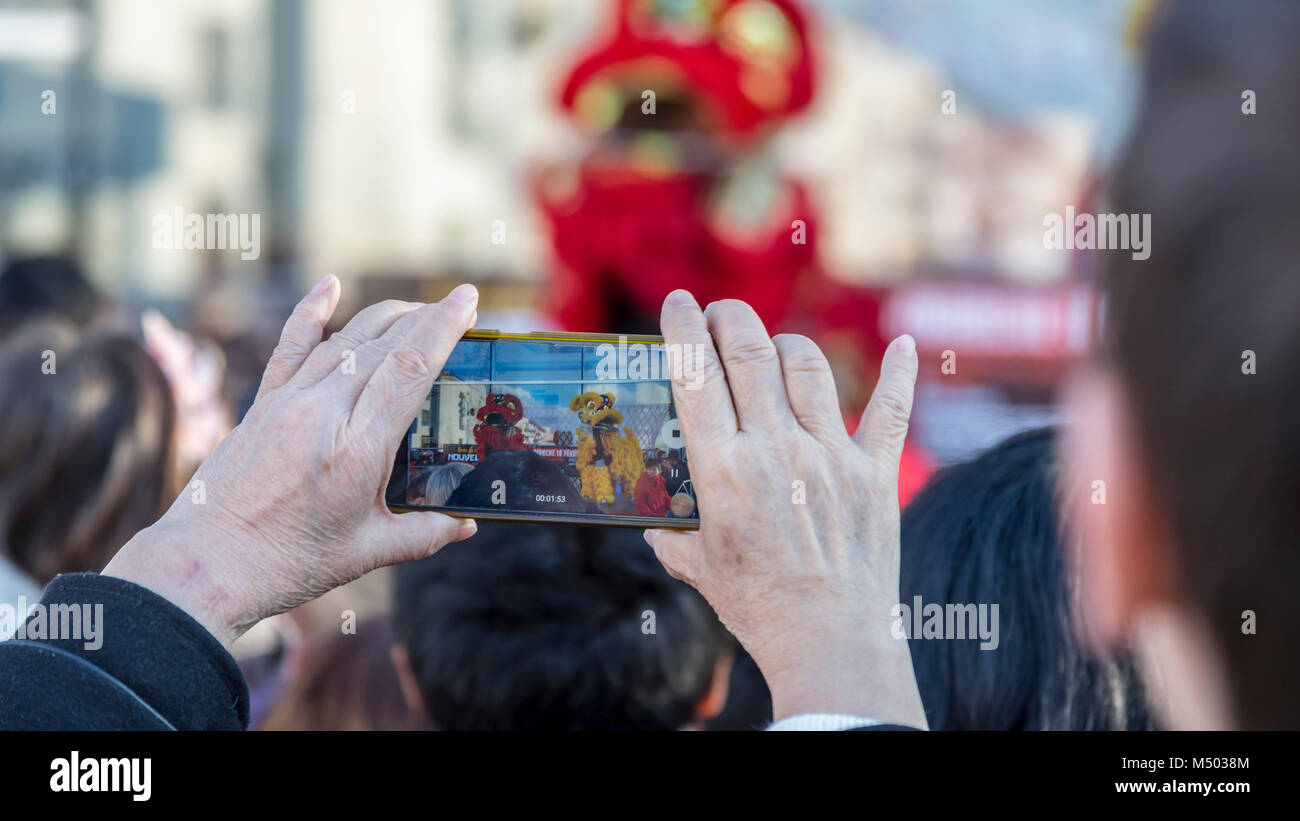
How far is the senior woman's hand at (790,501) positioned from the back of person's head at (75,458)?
103cm

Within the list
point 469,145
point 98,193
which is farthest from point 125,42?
point 469,145

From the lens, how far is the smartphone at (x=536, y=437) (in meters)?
0.92

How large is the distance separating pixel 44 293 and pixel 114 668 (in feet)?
7.06

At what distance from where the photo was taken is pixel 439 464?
0.93 metres

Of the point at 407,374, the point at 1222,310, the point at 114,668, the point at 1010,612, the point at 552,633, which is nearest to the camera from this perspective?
the point at 1222,310

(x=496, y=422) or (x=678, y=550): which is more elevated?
(x=496, y=422)

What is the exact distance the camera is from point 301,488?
84 centimetres

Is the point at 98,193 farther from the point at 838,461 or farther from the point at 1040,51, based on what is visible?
the point at 838,461

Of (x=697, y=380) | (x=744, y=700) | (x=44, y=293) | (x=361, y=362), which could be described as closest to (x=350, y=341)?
(x=361, y=362)

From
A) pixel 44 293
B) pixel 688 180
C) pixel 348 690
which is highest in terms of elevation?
pixel 688 180

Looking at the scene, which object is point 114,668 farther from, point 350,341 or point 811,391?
point 811,391

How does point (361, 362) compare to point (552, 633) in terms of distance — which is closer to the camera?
point (361, 362)

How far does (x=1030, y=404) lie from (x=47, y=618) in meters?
2.85

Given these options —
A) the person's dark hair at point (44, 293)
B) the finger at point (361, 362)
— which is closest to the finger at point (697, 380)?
the finger at point (361, 362)
